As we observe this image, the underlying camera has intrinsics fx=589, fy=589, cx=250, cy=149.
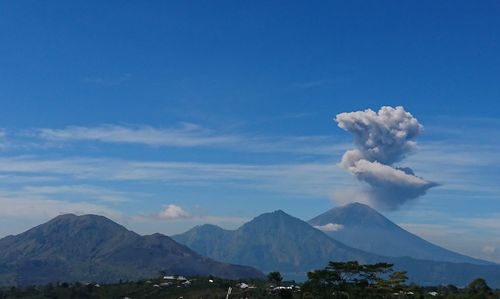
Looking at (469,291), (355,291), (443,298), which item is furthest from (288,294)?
(469,291)

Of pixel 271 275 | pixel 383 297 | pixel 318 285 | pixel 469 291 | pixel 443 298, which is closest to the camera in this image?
pixel 383 297

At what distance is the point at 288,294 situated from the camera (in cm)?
17025

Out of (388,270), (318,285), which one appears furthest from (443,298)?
(318,285)

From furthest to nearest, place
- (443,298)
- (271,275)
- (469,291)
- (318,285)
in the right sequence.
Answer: (271,275) → (469,291) → (443,298) → (318,285)

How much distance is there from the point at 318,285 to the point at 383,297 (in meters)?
19.2

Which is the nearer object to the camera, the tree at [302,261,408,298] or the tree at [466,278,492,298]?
the tree at [302,261,408,298]

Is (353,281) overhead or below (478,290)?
overhead

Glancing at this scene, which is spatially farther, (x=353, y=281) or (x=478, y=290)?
(x=478, y=290)

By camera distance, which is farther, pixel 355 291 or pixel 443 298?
pixel 443 298

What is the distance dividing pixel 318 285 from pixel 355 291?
13.3 metres

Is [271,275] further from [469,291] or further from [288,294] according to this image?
[469,291]

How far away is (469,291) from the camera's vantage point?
18000 centimetres

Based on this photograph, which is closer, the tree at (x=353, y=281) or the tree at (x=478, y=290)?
the tree at (x=353, y=281)

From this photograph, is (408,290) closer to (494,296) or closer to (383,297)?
(383,297)
